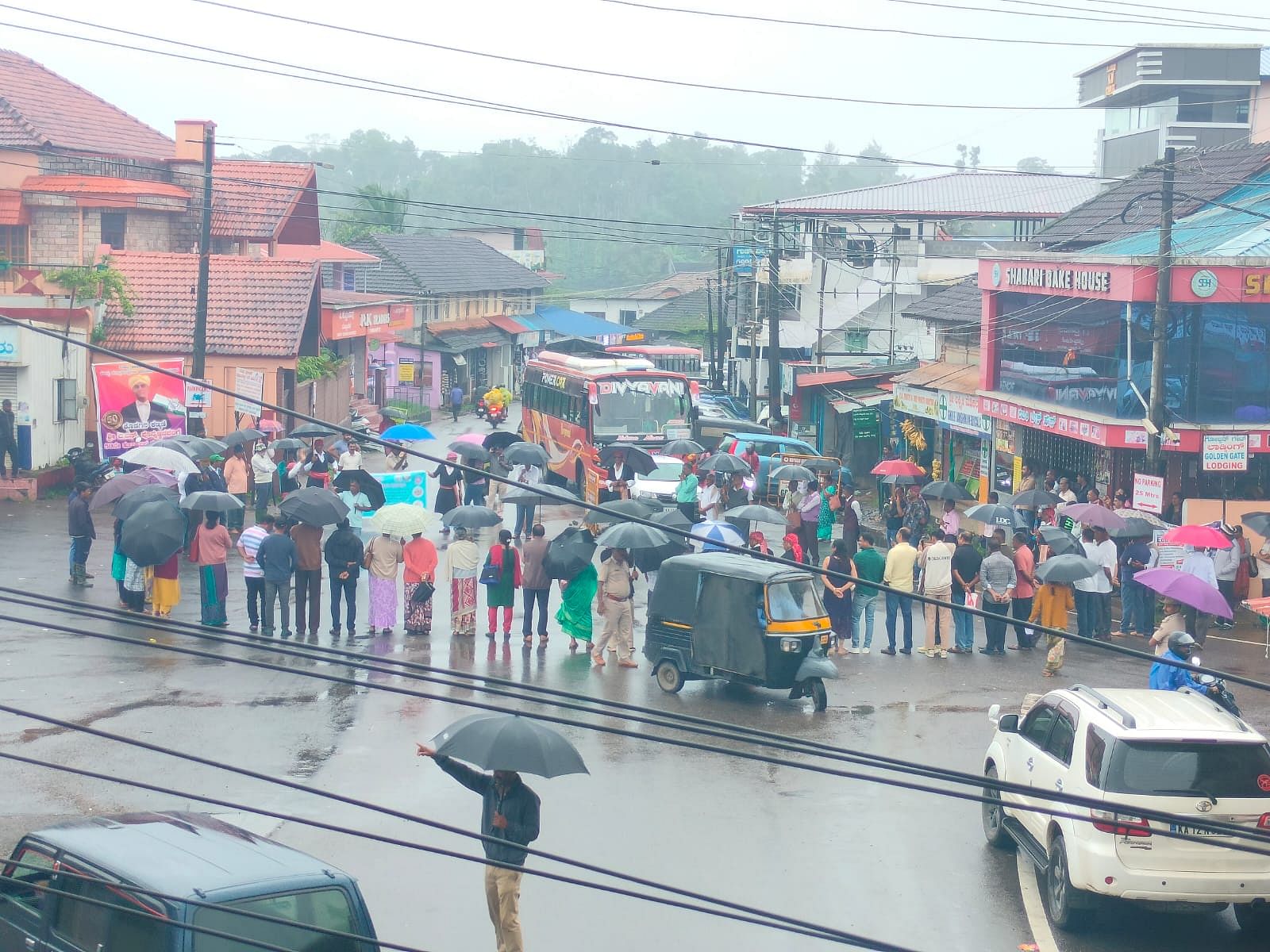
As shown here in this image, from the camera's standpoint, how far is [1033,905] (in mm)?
10086

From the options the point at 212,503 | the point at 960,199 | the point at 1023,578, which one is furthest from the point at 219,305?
the point at 960,199

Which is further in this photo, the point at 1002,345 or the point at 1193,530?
the point at 1002,345

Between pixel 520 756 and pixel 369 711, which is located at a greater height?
pixel 520 756

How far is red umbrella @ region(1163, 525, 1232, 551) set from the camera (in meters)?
17.9

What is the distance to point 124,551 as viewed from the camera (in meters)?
16.9

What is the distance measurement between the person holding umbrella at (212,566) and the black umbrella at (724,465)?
34.3 feet

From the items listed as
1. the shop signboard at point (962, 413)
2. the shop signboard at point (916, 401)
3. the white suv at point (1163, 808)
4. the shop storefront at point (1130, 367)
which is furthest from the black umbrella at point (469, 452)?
the white suv at point (1163, 808)

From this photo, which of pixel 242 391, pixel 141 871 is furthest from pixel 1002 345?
pixel 141 871

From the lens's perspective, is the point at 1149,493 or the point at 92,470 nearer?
the point at 1149,493

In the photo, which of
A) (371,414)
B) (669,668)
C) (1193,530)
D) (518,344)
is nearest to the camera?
(669,668)

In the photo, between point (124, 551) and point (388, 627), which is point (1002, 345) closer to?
point (388, 627)

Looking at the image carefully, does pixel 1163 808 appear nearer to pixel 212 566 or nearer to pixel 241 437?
pixel 212 566

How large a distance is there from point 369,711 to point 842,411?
2582 cm

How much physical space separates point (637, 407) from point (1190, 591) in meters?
18.2
